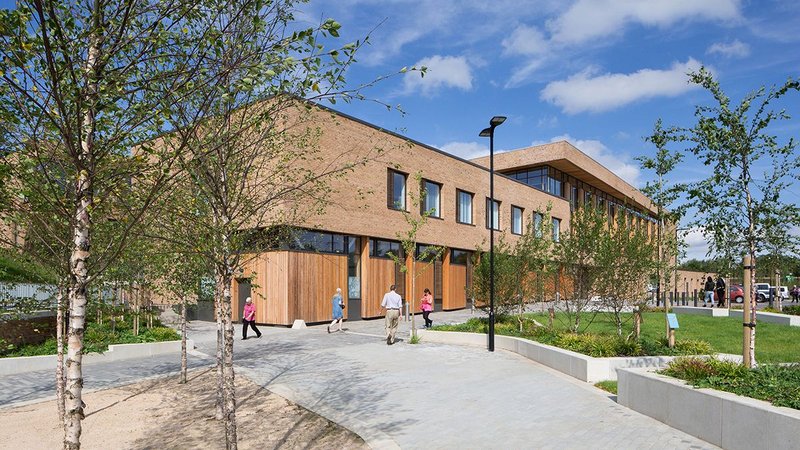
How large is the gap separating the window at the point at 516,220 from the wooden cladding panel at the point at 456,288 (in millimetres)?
6643

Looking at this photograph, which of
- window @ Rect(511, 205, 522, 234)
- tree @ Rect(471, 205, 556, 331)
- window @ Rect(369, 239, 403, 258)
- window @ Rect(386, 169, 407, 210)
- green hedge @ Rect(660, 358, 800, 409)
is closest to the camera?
green hedge @ Rect(660, 358, 800, 409)

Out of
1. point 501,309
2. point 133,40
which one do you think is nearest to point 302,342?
point 501,309

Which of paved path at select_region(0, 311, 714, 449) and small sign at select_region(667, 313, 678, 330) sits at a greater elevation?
small sign at select_region(667, 313, 678, 330)

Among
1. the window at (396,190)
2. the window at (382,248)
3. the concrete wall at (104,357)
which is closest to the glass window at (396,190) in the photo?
the window at (396,190)

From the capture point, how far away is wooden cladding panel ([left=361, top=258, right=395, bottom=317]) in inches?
953

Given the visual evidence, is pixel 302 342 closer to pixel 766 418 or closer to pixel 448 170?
pixel 766 418

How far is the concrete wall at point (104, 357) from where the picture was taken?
1222 centimetres

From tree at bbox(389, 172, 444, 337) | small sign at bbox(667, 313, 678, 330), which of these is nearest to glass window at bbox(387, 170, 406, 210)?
tree at bbox(389, 172, 444, 337)

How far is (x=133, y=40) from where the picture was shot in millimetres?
4078

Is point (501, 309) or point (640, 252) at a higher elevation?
point (640, 252)

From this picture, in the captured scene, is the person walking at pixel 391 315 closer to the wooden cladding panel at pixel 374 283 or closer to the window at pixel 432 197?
the wooden cladding panel at pixel 374 283

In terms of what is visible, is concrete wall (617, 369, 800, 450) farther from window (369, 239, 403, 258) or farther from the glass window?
the glass window

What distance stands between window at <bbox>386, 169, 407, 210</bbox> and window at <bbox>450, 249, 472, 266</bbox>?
6.00 m

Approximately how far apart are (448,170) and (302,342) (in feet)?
51.4
